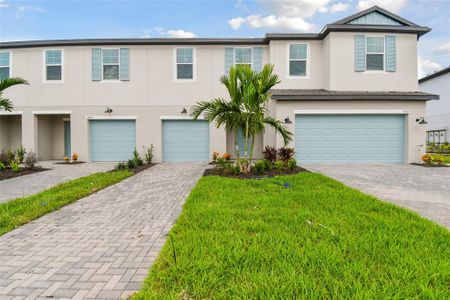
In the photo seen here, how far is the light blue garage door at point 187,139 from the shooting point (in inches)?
501

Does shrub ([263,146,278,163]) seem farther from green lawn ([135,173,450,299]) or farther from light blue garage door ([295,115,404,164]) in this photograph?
green lawn ([135,173,450,299])

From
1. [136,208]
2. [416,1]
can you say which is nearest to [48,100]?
[136,208]

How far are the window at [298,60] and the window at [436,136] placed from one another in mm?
16625

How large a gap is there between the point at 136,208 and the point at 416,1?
1540 cm

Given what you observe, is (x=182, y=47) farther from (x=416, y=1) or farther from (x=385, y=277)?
(x=385, y=277)

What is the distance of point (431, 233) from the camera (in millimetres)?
3330

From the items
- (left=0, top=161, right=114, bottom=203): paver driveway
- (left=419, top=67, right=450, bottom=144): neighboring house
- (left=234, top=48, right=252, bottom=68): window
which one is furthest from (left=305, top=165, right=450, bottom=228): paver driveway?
(left=419, top=67, right=450, bottom=144): neighboring house

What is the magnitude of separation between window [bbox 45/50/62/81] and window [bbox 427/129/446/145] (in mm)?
28353

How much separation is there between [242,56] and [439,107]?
19.6 metres

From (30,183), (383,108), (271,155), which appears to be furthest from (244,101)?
(383,108)

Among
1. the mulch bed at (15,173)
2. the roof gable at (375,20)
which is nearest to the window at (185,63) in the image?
the mulch bed at (15,173)

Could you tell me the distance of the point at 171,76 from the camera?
1266 cm

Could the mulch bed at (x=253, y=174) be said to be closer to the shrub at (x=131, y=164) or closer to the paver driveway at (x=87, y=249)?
the paver driveway at (x=87, y=249)

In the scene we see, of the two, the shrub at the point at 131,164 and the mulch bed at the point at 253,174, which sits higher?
the shrub at the point at 131,164
